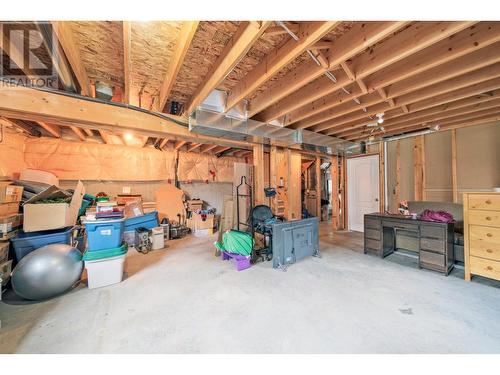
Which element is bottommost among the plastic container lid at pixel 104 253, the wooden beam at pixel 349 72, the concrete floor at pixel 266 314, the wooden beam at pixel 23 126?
the concrete floor at pixel 266 314

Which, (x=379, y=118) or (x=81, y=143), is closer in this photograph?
(x=379, y=118)

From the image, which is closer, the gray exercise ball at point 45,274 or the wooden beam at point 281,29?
the wooden beam at point 281,29

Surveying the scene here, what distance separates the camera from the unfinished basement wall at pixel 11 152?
3.37 meters

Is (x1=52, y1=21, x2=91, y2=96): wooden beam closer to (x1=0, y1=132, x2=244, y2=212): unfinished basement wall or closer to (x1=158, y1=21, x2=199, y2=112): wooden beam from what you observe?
(x1=158, y1=21, x2=199, y2=112): wooden beam

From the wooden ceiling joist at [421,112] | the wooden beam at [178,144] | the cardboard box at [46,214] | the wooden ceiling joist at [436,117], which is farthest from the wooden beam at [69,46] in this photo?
the wooden ceiling joist at [436,117]

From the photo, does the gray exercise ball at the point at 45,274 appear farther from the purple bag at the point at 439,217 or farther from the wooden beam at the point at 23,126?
the purple bag at the point at 439,217

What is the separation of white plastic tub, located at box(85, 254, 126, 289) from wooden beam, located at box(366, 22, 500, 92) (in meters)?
4.09

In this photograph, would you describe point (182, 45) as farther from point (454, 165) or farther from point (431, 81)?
point (454, 165)

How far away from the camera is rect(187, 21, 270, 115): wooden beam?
4.92 ft

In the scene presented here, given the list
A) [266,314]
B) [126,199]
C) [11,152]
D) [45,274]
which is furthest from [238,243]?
[11,152]

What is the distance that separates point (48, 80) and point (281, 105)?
317 centimetres

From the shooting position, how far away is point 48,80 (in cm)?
236
